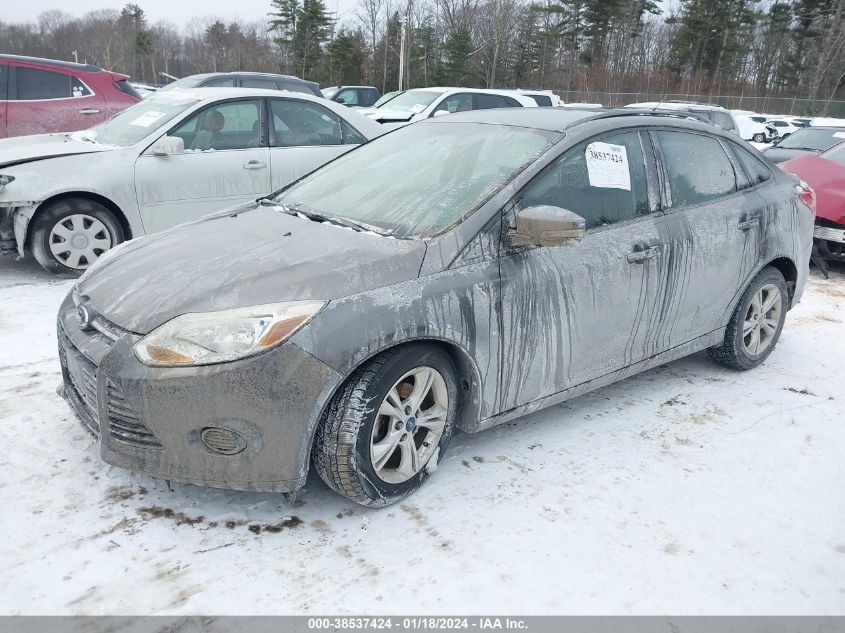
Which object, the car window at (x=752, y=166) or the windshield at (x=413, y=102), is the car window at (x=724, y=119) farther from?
the car window at (x=752, y=166)

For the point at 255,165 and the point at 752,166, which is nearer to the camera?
the point at 752,166

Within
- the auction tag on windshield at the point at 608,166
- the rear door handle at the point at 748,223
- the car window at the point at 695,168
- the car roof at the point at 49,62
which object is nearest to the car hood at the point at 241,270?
the auction tag on windshield at the point at 608,166

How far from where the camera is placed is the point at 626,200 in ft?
11.7

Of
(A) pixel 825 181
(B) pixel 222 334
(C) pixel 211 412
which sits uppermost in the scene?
(A) pixel 825 181

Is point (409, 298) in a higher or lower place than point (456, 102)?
lower

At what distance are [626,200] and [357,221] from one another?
1379mm

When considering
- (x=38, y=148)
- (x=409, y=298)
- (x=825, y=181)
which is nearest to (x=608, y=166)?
(x=409, y=298)

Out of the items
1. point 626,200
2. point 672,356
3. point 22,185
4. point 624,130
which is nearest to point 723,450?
point 672,356

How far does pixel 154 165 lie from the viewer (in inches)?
235

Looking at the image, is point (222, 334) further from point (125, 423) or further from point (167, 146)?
point (167, 146)

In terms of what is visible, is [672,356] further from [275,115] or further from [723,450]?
[275,115]

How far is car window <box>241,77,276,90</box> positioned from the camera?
11.6 m

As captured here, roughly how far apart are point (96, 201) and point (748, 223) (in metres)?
4.94

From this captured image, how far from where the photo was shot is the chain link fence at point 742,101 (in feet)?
134
